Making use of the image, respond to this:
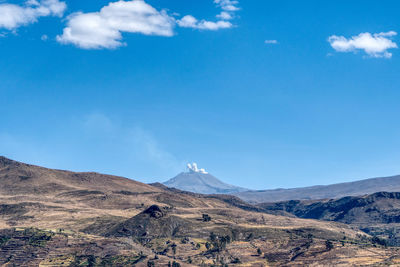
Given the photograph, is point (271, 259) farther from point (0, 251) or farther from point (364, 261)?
point (0, 251)

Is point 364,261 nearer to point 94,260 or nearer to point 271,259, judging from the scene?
point 271,259

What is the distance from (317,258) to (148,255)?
6491 centimetres

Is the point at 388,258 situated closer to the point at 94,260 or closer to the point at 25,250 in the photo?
the point at 94,260

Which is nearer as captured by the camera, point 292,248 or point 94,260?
point 94,260

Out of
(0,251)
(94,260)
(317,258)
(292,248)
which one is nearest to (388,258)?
(317,258)

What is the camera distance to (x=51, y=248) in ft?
650

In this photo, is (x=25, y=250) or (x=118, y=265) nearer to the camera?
(x=118, y=265)

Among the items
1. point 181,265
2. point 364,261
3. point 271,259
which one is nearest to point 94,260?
point 181,265

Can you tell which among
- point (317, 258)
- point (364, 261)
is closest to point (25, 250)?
point (317, 258)

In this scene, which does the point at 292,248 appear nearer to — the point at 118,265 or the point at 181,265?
the point at 181,265

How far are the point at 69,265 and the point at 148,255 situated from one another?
98.8 feet

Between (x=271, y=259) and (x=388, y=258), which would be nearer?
(x=388, y=258)

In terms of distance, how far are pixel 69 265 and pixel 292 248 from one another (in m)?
88.8

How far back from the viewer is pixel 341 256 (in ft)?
584
